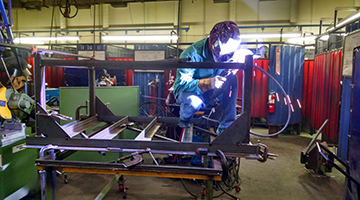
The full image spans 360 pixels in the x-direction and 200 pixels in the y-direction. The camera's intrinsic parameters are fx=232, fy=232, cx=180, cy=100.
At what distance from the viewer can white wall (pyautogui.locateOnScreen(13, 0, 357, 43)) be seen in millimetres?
8867

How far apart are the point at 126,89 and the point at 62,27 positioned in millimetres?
8621

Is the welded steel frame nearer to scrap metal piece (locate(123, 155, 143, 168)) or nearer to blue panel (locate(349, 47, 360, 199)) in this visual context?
scrap metal piece (locate(123, 155, 143, 168))

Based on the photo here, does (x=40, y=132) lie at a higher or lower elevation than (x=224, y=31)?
lower

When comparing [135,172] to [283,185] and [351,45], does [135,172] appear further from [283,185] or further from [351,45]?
[351,45]

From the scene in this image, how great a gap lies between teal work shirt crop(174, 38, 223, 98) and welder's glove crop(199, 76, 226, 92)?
7 centimetres

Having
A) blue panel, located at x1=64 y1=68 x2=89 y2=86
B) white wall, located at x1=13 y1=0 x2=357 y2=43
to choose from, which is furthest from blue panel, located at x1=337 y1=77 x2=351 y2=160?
blue panel, located at x1=64 y1=68 x2=89 y2=86

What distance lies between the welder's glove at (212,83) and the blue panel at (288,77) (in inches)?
189

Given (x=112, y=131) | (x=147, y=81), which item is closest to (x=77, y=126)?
(x=112, y=131)

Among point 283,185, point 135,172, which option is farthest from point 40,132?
point 283,185

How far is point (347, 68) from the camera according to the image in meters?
3.70

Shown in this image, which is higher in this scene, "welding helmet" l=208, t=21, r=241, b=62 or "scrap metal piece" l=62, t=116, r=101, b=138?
"welding helmet" l=208, t=21, r=241, b=62

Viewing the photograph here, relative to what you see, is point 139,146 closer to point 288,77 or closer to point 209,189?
point 209,189

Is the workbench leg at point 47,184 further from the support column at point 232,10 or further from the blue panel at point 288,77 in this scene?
the support column at point 232,10

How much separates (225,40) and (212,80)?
432mm
